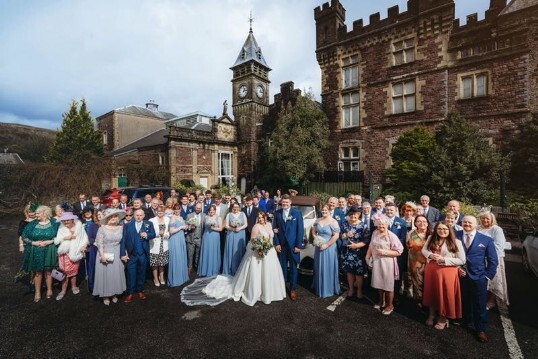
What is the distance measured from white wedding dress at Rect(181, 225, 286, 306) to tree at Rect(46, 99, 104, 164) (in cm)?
3261

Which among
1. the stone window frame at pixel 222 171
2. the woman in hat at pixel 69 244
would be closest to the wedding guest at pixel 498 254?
the woman in hat at pixel 69 244

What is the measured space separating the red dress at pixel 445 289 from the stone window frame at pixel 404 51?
668 inches

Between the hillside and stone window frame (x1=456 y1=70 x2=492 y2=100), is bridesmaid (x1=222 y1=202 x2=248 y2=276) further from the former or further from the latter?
the hillside

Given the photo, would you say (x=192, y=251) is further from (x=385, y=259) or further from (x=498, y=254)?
(x=498, y=254)

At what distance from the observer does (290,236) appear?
18.6 feet

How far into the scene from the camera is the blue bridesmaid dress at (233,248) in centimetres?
648

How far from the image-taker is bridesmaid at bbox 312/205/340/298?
5434 millimetres

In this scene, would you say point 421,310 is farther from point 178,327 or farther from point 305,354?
point 178,327

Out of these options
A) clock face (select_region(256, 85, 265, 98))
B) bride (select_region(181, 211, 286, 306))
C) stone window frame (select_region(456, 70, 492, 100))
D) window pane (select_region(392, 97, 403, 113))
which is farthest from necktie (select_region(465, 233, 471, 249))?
clock face (select_region(256, 85, 265, 98))

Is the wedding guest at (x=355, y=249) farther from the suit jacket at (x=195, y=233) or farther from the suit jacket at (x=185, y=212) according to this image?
the suit jacket at (x=185, y=212)

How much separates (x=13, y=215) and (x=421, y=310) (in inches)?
859

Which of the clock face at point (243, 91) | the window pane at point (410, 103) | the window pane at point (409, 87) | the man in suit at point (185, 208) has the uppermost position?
the clock face at point (243, 91)

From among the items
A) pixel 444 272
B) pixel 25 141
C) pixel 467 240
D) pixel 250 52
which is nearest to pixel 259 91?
pixel 250 52

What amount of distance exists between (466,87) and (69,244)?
20.3 m
